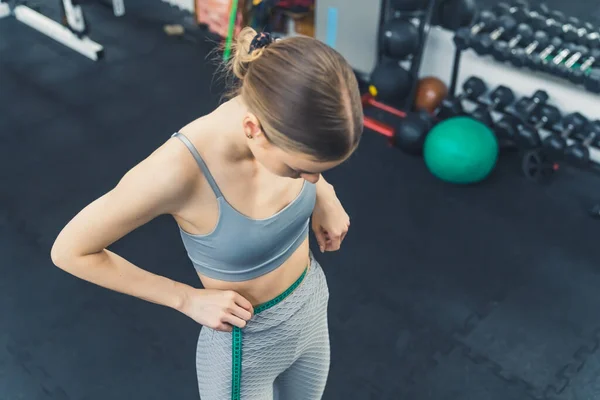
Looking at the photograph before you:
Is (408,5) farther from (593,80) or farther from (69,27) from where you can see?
(69,27)

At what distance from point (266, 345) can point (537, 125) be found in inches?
80.2

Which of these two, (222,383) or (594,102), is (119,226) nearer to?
(222,383)

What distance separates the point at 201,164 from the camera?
895mm

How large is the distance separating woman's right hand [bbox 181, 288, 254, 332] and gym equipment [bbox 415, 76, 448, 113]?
2236 millimetres

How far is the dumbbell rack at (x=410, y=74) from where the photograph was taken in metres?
2.82

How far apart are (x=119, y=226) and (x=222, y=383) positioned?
15.5 inches

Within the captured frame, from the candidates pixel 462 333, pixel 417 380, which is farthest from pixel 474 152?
pixel 417 380

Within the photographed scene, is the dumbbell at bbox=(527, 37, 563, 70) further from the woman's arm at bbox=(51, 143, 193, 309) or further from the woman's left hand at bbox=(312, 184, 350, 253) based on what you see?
the woman's arm at bbox=(51, 143, 193, 309)

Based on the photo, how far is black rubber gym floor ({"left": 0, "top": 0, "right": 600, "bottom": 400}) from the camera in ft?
6.40

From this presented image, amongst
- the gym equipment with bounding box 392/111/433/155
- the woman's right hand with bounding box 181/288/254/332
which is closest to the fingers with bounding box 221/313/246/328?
the woman's right hand with bounding box 181/288/254/332

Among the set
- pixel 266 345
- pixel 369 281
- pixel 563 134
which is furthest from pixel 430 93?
pixel 266 345

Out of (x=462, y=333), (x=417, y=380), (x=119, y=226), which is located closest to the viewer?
(x=119, y=226)

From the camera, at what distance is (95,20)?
401 centimetres

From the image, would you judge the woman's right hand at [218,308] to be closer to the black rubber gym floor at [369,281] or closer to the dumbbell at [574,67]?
the black rubber gym floor at [369,281]
